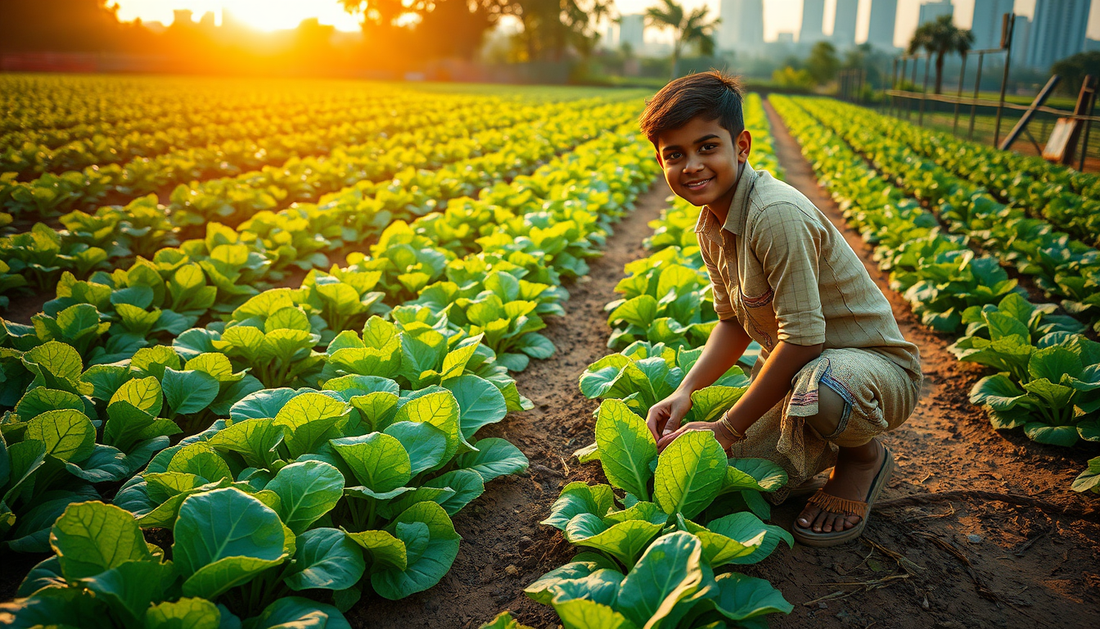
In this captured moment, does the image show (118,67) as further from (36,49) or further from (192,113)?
(192,113)

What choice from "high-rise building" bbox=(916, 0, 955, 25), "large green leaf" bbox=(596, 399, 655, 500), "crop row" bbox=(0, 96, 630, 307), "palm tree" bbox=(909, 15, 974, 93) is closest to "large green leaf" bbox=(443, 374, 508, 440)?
"large green leaf" bbox=(596, 399, 655, 500)

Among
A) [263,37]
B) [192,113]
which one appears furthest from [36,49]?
[192,113]

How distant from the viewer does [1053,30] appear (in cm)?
1881

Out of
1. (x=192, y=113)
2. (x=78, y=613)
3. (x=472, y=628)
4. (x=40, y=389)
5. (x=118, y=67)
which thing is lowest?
(x=472, y=628)

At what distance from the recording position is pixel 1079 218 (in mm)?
5867

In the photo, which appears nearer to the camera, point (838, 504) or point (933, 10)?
point (838, 504)

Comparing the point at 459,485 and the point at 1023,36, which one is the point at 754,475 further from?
the point at 1023,36

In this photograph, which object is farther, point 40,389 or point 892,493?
point 892,493

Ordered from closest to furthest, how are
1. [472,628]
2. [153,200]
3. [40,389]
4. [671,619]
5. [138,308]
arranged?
[671,619] → [472,628] → [40,389] → [138,308] → [153,200]

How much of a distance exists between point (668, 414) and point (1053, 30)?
2399 cm

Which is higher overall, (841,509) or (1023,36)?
(1023,36)

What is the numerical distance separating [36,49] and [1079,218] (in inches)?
2433

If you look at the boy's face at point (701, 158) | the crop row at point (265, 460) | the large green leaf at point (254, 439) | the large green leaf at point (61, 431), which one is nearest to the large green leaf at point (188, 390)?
the crop row at point (265, 460)

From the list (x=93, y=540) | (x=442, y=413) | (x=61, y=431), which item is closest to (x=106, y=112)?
(x=61, y=431)
